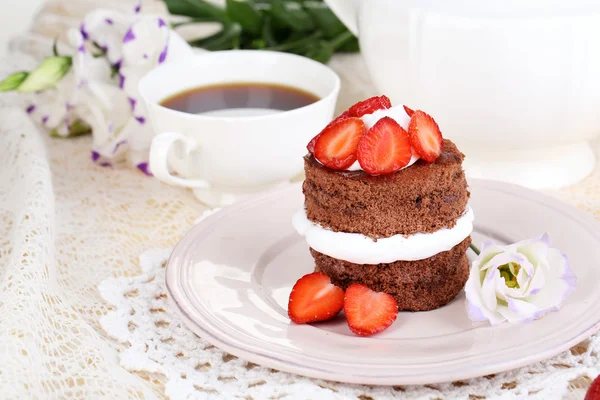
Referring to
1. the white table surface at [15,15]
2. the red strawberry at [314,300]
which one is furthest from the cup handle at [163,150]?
the white table surface at [15,15]

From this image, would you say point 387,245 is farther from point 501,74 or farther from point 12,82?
point 12,82

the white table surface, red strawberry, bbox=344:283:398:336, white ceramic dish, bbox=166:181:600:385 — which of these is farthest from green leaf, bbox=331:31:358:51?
the white table surface

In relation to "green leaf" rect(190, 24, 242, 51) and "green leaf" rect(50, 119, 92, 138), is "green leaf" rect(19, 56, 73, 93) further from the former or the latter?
"green leaf" rect(190, 24, 242, 51)

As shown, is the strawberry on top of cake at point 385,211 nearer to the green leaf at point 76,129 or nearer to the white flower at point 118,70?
the white flower at point 118,70

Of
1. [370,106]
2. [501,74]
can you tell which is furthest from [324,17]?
[370,106]

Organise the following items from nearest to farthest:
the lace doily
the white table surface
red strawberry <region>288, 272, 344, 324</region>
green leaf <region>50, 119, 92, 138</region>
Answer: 1. the lace doily
2. red strawberry <region>288, 272, 344, 324</region>
3. green leaf <region>50, 119, 92, 138</region>
4. the white table surface

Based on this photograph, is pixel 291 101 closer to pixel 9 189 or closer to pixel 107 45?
pixel 107 45

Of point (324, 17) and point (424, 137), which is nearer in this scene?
point (424, 137)
